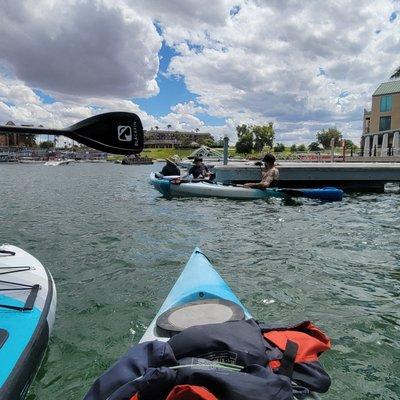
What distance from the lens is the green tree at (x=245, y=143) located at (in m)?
98.1

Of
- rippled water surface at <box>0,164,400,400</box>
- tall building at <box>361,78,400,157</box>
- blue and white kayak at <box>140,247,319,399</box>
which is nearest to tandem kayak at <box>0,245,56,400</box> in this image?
rippled water surface at <box>0,164,400,400</box>

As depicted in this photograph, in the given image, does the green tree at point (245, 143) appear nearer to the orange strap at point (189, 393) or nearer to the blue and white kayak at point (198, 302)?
the blue and white kayak at point (198, 302)

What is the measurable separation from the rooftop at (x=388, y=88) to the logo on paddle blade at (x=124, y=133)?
5368cm

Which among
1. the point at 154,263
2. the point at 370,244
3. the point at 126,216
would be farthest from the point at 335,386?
the point at 126,216

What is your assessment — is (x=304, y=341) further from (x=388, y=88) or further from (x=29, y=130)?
(x=388, y=88)

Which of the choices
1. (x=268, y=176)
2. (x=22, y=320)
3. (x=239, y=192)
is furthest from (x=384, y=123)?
(x=22, y=320)

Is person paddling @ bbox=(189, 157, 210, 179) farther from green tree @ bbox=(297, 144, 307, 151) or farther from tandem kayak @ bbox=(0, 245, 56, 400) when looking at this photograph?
green tree @ bbox=(297, 144, 307, 151)

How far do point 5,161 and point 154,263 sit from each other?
10907cm

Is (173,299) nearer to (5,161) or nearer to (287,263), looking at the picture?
(287,263)

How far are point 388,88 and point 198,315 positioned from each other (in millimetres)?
57160

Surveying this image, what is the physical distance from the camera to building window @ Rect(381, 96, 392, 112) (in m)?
49.5

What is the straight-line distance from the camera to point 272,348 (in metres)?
2.22

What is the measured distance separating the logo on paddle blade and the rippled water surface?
75.4 inches

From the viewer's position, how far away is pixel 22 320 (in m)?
2.96
